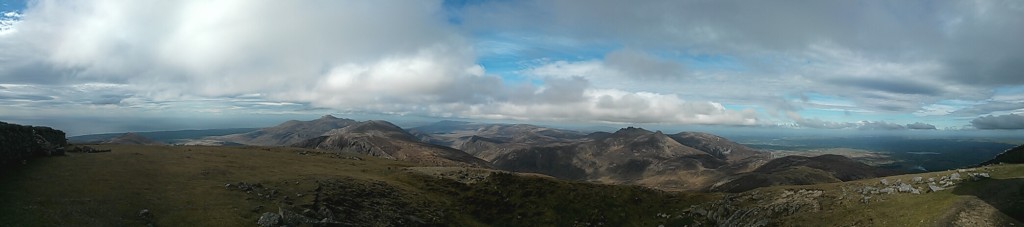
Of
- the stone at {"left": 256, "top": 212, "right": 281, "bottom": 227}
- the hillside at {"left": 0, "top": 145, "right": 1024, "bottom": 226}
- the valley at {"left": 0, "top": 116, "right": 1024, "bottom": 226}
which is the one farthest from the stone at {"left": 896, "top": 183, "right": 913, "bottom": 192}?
the stone at {"left": 256, "top": 212, "right": 281, "bottom": 227}

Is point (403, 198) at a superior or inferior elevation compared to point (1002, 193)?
inferior

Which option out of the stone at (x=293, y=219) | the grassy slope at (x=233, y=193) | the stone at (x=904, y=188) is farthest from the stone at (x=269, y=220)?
the stone at (x=904, y=188)

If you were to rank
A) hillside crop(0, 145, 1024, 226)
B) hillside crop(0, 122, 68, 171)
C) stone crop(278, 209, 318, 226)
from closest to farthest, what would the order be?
1. hillside crop(0, 145, 1024, 226)
2. stone crop(278, 209, 318, 226)
3. hillside crop(0, 122, 68, 171)

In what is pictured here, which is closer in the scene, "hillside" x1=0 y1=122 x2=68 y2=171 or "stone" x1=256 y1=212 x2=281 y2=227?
"stone" x1=256 y1=212 x2=281 y2=227

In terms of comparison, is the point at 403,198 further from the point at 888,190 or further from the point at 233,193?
the point at 888,190

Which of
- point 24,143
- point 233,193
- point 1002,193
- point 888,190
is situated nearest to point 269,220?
point 233,193

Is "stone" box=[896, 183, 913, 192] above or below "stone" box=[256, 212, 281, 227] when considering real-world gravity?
above

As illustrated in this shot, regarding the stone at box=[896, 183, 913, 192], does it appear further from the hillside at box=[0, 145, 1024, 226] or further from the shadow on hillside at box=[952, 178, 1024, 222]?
the shadow on hillside at box=[952, 178, 1024, 222]
